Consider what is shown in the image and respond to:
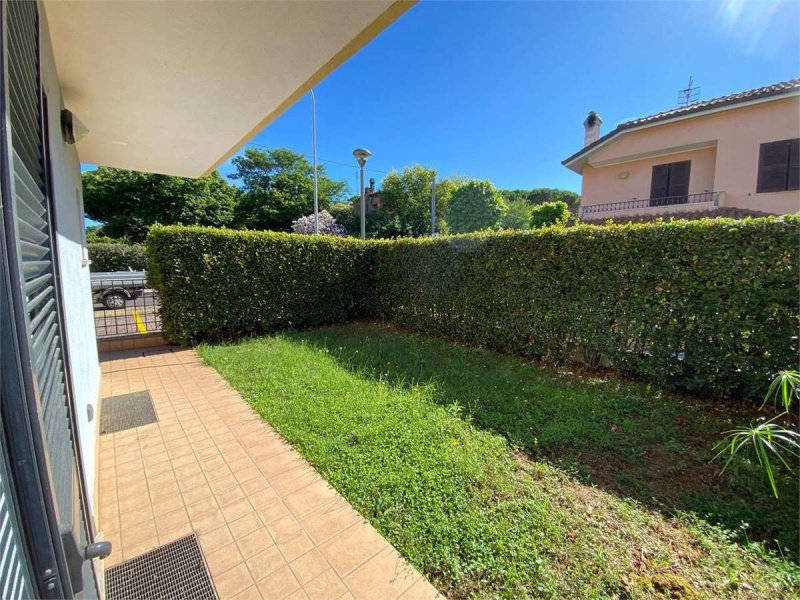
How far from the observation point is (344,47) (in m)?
2.36

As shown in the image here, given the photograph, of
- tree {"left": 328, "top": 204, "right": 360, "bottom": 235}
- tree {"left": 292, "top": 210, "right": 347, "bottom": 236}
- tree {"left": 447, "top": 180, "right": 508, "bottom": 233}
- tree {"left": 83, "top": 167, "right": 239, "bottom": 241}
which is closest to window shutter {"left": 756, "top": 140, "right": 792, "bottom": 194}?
tree {"left": 447, "top": 180, "right": 508, "bottom": 233}

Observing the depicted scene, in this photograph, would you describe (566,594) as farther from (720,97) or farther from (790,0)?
(720,97)

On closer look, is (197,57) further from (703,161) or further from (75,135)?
(703,161)

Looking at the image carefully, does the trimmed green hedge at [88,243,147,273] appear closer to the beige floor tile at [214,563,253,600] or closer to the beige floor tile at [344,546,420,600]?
the beige floor tile at [214,563,253,600]

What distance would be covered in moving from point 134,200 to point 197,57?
26050 millimetres

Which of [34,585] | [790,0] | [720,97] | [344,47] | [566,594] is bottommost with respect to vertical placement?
[566,594]

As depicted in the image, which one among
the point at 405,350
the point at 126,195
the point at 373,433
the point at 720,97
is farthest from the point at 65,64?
the point at 126,195

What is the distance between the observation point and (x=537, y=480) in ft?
8.35

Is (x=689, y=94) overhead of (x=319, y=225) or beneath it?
overhead

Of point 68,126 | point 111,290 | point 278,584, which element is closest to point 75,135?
point 68,126

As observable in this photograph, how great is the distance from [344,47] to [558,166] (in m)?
16.5

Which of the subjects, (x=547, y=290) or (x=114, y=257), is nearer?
(x=547, y=290)

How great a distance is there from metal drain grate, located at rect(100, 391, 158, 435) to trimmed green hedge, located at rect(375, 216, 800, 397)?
4.89 m

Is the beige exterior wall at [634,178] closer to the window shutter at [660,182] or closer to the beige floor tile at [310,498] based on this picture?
the window shutter at [660,182]
